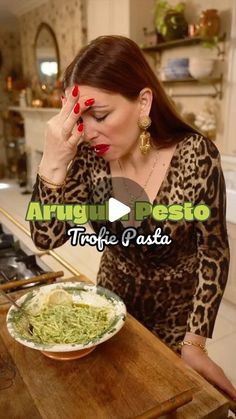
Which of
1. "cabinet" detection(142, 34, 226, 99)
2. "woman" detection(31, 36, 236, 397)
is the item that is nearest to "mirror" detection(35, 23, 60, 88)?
"cabinet" detection(142, 34, 226, 99)

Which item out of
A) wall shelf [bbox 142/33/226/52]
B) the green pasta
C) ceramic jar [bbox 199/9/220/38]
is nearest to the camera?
the green pasta

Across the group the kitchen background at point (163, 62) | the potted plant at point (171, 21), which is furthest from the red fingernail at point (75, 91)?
the potted plant at point (171, 21)

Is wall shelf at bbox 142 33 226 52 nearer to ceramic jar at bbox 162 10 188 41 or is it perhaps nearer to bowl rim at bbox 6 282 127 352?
ceramic jar at bbox 162 10 188 41

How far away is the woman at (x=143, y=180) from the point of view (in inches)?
32.7

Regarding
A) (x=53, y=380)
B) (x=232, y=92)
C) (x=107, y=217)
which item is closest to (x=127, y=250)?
(x=107, y=217)

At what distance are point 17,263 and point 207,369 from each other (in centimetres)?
90

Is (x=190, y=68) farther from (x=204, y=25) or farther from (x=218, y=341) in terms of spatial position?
(x=218, y=341)

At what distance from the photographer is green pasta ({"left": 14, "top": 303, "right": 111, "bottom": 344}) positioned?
0.72m

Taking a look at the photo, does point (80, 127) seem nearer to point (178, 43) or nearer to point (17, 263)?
point (17, 263)

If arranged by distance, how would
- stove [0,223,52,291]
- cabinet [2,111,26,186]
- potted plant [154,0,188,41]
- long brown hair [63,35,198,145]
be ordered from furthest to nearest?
1. cabinet [2,111,26,186]
2. potted plant [154,0,188,41]
3. stove [0,223,52,291]
4. long brown hair [63,35,198,145]

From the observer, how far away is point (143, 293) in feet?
3.37

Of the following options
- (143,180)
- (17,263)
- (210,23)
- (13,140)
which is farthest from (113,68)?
(13,140)

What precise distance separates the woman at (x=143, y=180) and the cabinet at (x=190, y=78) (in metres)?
1.75

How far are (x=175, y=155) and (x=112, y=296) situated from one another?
1.34 feet
